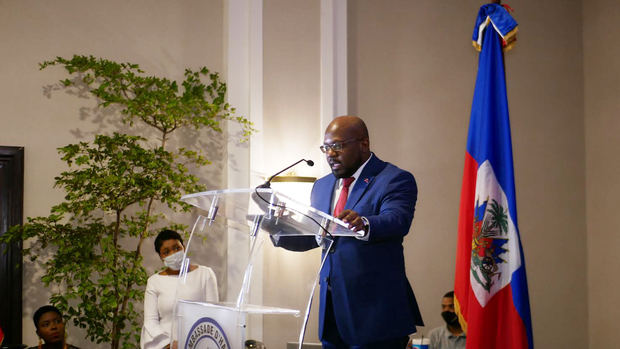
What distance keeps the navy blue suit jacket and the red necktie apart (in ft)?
0.33

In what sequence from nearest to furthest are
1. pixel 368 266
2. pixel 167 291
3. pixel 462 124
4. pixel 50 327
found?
pixel 368 266, pixel 167 291, pixel 50 327, pixel 462 124

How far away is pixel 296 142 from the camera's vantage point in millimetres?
5512

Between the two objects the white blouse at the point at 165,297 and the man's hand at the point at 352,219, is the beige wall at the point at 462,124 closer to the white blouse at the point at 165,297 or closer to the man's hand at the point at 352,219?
the white blouse at the point at 165,297

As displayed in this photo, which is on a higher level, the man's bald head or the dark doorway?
the man's bald head

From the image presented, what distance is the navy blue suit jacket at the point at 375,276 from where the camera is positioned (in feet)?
8.04

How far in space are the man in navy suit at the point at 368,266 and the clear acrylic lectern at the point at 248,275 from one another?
0.15m

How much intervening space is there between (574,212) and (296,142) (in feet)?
9.07

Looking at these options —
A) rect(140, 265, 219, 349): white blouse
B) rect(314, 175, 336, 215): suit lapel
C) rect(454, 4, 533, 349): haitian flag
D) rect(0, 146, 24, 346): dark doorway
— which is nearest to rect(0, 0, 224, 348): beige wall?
rect(0, 146, 24, 346): dark doorway

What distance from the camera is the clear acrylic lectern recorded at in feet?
6.90

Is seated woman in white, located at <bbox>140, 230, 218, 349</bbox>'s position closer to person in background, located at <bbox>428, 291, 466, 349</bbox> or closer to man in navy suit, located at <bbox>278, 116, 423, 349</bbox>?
man in navy suit, located at <bbox>278, 116, 423, 349</bbox>

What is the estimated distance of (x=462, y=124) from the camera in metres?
6.07

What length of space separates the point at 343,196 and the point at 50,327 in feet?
8.58

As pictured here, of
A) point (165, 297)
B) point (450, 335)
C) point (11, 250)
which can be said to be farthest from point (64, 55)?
point (450, 335)

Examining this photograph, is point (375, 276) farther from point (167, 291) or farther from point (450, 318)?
point (450, 318)
